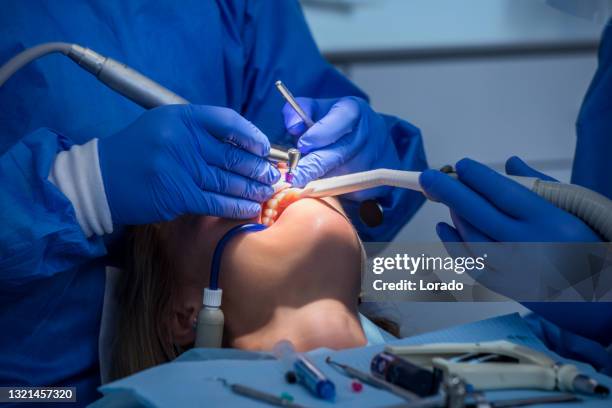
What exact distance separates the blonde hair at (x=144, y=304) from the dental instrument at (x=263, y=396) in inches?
19.6

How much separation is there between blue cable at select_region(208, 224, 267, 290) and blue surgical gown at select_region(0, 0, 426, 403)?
20cm

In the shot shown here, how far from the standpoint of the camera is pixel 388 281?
1.49 metres

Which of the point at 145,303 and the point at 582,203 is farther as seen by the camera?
the point at 145,303

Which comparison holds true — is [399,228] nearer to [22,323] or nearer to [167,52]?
[167,52]

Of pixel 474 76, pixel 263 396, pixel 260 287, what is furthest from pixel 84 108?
pixel 474 76

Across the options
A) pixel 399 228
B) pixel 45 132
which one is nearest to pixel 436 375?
pixel 45 132

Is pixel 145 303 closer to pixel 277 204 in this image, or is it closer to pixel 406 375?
pixel 277 204

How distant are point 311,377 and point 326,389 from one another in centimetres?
3

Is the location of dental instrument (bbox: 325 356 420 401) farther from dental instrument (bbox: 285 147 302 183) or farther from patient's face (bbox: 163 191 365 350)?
dental instrument (bbox: 285 147 302 183)

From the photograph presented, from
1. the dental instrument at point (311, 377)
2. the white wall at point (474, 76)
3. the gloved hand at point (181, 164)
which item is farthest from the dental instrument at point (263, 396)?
the white wall at point (474, 76)

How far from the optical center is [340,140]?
166cm

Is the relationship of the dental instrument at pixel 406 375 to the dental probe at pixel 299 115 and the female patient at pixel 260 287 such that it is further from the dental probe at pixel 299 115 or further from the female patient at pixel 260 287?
the dental probe at pixel 299 115

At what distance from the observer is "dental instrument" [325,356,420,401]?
1049 millimetres

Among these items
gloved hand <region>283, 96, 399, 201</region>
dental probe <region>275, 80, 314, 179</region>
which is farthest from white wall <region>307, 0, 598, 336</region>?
dental probe <region>275, 80, 314, 179</region>
